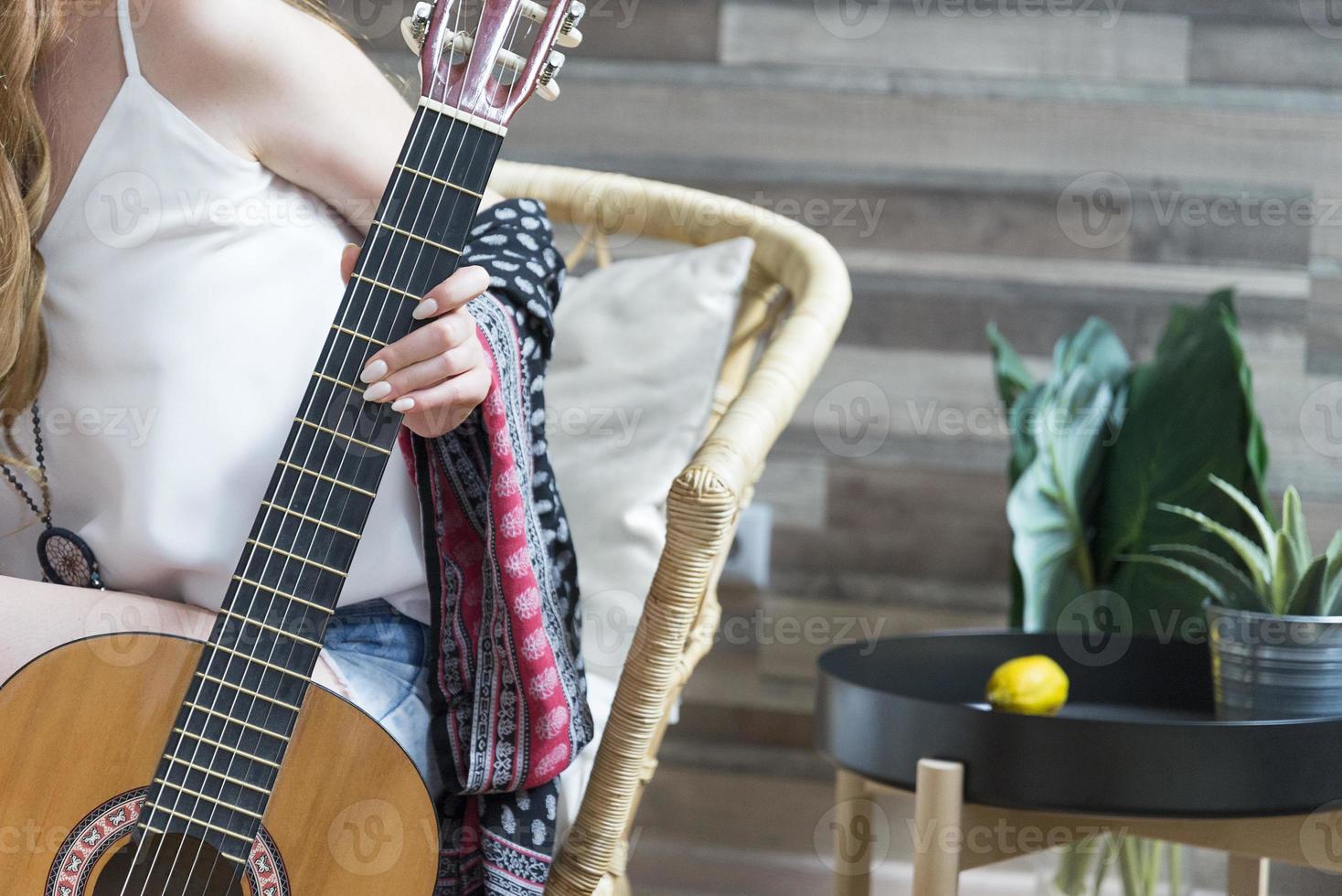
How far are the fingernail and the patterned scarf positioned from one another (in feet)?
0.25

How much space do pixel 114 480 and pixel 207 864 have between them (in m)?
0.26

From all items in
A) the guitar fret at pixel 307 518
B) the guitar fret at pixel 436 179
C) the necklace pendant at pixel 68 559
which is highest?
the guitar fret at pixel 436 179

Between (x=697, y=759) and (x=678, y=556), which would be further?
(x=697, y=759)

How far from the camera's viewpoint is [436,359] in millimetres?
663

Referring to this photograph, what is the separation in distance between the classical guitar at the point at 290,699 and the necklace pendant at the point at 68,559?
0.38 ft

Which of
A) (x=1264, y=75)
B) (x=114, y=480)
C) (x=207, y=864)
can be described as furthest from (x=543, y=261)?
(x=1264, y=75)

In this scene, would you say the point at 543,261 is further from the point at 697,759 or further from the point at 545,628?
the point at 697,759

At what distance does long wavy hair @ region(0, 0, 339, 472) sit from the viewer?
28.9 inches

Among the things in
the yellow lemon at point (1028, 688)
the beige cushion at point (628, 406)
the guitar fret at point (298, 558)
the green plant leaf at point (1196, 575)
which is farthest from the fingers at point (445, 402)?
the green plant leaf at point (1196, 575)

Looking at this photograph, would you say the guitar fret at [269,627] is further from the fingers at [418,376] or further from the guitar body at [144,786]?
the fingers at [418,376]

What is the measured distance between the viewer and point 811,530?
1579 mm

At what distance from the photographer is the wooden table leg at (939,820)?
83 cm

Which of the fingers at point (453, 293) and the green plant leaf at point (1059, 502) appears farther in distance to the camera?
the green plant leaf at point (1059, 502)

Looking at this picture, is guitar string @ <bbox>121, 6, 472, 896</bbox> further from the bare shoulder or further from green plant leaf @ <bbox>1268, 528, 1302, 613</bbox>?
green plant leaf @ <bbox>1268, 528, 1302, 613</bbox>
